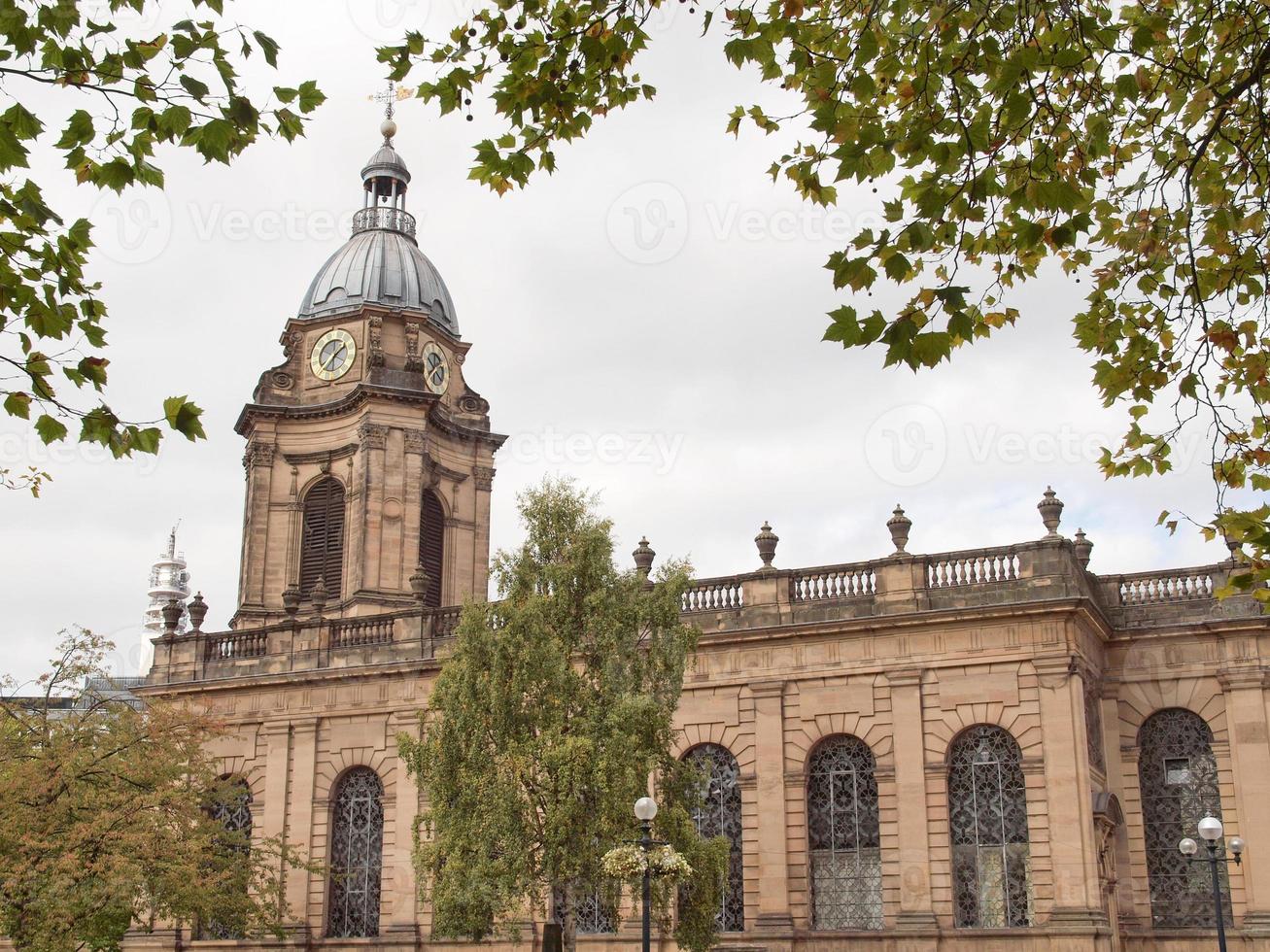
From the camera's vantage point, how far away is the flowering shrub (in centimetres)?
2299

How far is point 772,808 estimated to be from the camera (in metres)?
31.1

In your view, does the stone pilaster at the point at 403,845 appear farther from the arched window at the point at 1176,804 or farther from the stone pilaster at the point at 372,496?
the arched window at the point at 1176,804

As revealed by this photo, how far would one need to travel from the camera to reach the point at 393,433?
4150cm

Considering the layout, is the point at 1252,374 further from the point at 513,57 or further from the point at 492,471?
the point at 492,471

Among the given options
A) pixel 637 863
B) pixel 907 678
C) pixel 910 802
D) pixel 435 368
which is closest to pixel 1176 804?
pixel 910 802

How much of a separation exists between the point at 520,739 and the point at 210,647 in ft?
56.5

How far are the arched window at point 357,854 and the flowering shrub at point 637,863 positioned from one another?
13.4m

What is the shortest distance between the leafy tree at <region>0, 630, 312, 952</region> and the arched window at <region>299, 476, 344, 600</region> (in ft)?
27.0

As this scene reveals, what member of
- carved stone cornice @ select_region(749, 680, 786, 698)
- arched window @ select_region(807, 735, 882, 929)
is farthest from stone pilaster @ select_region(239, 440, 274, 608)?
arched window @ select_region(807, 735, 882, 929)

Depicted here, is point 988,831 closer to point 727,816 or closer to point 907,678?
point 907,678

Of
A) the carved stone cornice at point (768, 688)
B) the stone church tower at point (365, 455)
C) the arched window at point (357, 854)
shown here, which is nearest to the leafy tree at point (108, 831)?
the arched window at point (357, 854)

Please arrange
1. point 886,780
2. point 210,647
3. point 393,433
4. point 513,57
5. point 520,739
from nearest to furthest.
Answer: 1. point 513,57
2. point 520,739
3. point 886,780
4. point 210,647
5. point 393,433

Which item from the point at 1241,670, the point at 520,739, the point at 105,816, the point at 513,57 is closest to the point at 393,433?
the point at 105,816

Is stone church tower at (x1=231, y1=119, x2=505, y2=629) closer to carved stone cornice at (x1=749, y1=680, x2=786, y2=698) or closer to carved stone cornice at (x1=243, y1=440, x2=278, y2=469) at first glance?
carved stone cornice at (x1=243, y1=440, x2=278, y2=469)
